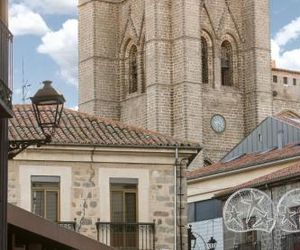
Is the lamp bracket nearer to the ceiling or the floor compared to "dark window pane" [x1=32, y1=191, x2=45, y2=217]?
nearer to the floor

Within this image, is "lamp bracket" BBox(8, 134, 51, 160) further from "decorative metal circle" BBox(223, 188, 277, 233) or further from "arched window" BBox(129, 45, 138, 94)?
"arched window" BBox(129, 45, 138, 94)

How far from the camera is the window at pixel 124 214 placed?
30.7m

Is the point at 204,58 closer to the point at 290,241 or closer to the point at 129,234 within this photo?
the point at 290,241

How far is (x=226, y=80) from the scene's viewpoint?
3602 inches

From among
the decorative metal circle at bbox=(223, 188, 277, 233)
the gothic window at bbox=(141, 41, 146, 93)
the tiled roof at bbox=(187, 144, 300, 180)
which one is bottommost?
the decorative metal circle at bbox=(223, 188, 277, 233)

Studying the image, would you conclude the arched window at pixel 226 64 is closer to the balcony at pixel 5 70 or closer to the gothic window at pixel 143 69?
the gothic window at pixel 143 69

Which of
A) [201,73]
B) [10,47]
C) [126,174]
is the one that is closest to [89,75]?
[201,73]

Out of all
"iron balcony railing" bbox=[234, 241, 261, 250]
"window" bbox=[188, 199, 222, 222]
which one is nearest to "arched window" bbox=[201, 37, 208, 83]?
"window" bbox=[188, 199, 222, 222]

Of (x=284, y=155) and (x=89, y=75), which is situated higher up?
(x=89, y=75)

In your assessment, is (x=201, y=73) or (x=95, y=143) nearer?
(x=95, y=143)

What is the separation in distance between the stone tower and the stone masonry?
0.07 metres

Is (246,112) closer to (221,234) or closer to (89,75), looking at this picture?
(89,75)

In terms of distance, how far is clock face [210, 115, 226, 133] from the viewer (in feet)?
287

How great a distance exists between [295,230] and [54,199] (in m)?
10.5
